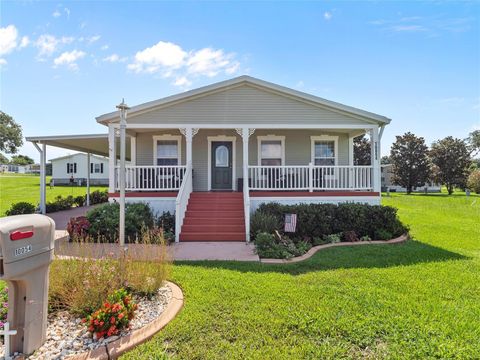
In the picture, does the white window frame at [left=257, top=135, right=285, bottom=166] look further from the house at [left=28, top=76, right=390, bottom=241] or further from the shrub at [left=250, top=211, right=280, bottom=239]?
the shrub at [left=250, top=211, right=280, bottom=239]

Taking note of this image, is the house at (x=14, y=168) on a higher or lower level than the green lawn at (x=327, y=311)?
higher

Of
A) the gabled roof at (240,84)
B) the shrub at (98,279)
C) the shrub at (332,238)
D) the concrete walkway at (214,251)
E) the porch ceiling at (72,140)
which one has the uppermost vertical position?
the gabled roof at (240,84)

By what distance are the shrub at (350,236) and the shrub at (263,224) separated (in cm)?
200

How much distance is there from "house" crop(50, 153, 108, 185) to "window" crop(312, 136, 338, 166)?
3471 centimetres

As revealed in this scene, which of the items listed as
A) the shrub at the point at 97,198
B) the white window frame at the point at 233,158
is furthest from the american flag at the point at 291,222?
the shrub at the point at 97,198

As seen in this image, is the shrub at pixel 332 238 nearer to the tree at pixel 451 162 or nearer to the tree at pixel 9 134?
the tree at pixel 451 162

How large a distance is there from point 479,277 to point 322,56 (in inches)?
374

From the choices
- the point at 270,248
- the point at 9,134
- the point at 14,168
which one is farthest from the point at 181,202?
the point at 14,168

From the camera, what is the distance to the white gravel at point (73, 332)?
9.11ft

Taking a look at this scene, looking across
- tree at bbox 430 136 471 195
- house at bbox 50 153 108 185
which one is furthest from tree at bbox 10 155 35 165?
tree at bbox 430 136 471 195

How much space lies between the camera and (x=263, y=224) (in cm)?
787

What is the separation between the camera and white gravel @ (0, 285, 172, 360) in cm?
278

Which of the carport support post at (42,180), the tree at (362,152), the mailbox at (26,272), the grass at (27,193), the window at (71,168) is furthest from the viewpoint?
the window at (71,168)

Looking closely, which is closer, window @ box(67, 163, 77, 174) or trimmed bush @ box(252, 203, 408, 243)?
trimmed bush @ box(252, 203, 408, 243)
